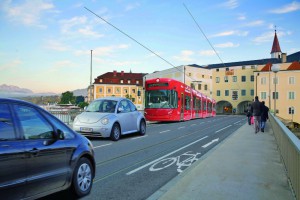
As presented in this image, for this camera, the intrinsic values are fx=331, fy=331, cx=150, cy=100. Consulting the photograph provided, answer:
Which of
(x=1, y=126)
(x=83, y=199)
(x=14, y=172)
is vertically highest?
(x=1, y=126)

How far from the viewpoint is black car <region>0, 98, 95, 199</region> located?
3859 mm

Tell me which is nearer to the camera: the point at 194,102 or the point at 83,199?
the point at 83,199

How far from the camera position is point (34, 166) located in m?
4.22

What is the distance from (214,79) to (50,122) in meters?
103

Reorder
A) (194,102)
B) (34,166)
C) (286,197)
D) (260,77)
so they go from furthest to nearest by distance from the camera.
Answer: (260,77) → (194,102) → (286,197) → (34,166)

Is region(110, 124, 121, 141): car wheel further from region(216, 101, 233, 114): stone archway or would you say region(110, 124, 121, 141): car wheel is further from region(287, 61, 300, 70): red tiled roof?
region(216, 101, 233, 114): stone archway

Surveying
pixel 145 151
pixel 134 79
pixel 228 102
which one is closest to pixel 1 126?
pixel 145 151

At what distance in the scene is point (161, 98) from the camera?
83.5ft

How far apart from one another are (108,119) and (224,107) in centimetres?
9320

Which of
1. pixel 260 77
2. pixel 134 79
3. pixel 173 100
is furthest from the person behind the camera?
pixel 134 79

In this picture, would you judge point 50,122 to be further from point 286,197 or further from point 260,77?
point 260,77

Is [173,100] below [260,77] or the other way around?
below

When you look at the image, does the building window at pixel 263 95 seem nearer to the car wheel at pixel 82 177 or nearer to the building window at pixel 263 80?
the building window at pixel 263 80

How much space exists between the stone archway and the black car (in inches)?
3854
